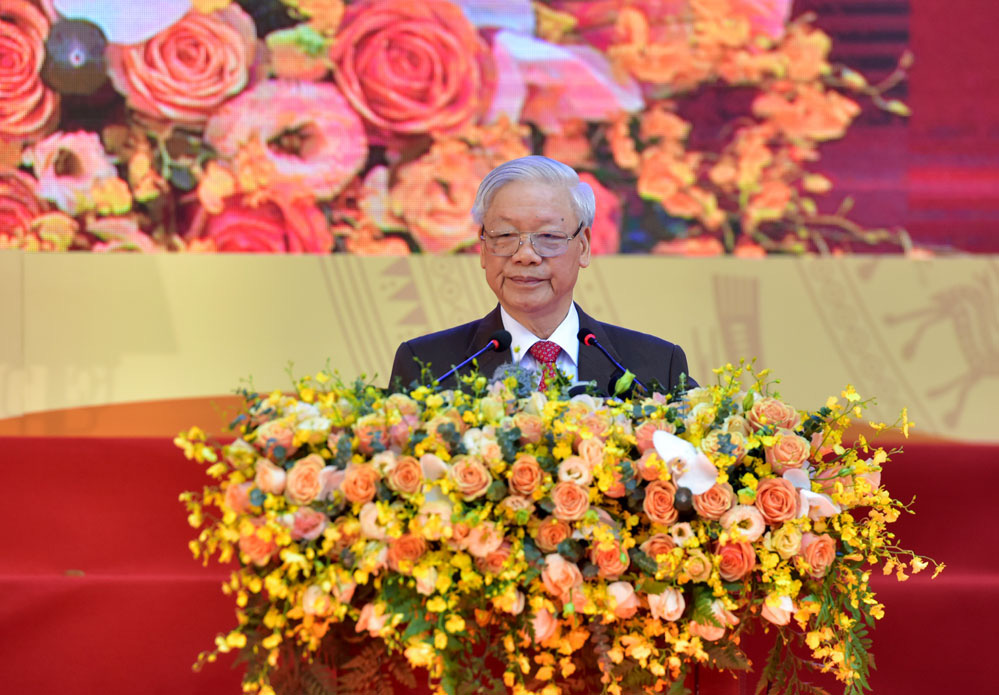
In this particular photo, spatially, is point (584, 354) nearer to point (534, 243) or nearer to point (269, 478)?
point (534, 243)

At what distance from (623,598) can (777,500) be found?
10.0 inches

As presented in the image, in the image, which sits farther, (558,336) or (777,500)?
(558,336)

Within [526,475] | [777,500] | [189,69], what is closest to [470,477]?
[526,475]

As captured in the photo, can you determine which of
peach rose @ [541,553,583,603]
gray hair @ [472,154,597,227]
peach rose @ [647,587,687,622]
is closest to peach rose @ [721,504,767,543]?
peach rose @ [647,587,687,622]

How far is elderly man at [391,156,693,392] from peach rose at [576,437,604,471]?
0.56 meters

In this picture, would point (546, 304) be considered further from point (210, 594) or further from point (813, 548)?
point (210, 594)

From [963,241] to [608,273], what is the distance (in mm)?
1255

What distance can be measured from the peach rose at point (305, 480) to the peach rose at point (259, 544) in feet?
0.18

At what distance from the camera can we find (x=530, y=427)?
57.8 inches

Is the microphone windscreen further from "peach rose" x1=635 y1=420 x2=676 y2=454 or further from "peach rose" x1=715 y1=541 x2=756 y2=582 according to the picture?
"peach rose" x1=715 y1=541 x2=756 y2=582

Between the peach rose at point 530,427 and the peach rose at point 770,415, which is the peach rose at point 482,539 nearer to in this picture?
the peach rose at point 530,427

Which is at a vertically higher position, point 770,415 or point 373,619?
point 770,415

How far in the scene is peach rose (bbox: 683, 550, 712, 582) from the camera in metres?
1.43

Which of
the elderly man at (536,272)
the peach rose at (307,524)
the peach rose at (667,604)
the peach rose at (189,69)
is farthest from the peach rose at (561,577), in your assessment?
the peach rose at (189,69)
